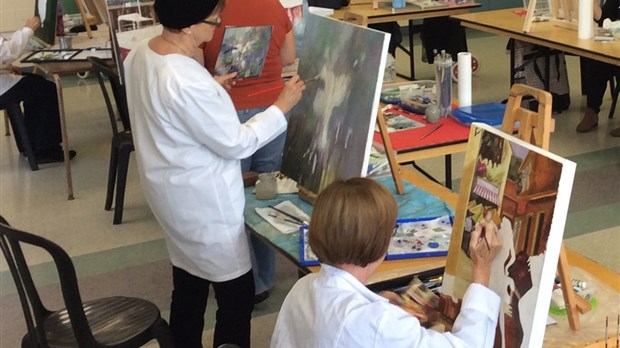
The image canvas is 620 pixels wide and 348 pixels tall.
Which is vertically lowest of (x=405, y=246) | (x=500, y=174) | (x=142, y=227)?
(x=142, y=227)

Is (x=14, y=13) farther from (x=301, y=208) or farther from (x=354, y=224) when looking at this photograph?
(x=354, y=224)

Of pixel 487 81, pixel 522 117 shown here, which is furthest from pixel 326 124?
pixel 487 81

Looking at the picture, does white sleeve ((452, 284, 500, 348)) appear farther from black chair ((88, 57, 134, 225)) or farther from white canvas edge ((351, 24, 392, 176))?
black chair ((88, 57, 134, 225))

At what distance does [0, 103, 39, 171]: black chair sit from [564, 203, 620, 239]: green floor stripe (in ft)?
11.5

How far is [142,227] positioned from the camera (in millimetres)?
4578

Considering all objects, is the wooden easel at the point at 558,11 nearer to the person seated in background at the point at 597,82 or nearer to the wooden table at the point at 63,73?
the person seated in background at the point at 597,82

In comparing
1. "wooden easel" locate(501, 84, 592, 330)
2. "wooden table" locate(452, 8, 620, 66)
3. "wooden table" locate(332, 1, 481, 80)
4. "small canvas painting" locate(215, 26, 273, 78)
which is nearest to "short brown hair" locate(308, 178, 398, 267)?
"wooden easel" locate(501, 84, 592, 330)

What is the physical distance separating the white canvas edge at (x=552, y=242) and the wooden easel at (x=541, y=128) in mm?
172

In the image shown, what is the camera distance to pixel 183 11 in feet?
7.64

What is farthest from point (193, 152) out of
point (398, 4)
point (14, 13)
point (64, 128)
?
point (14, 13)

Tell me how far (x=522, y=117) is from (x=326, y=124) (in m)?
0.87

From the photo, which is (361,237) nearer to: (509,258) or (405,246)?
(509,258)

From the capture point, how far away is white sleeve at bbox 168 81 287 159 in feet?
7.54

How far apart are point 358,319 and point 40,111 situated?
4.64 meters
